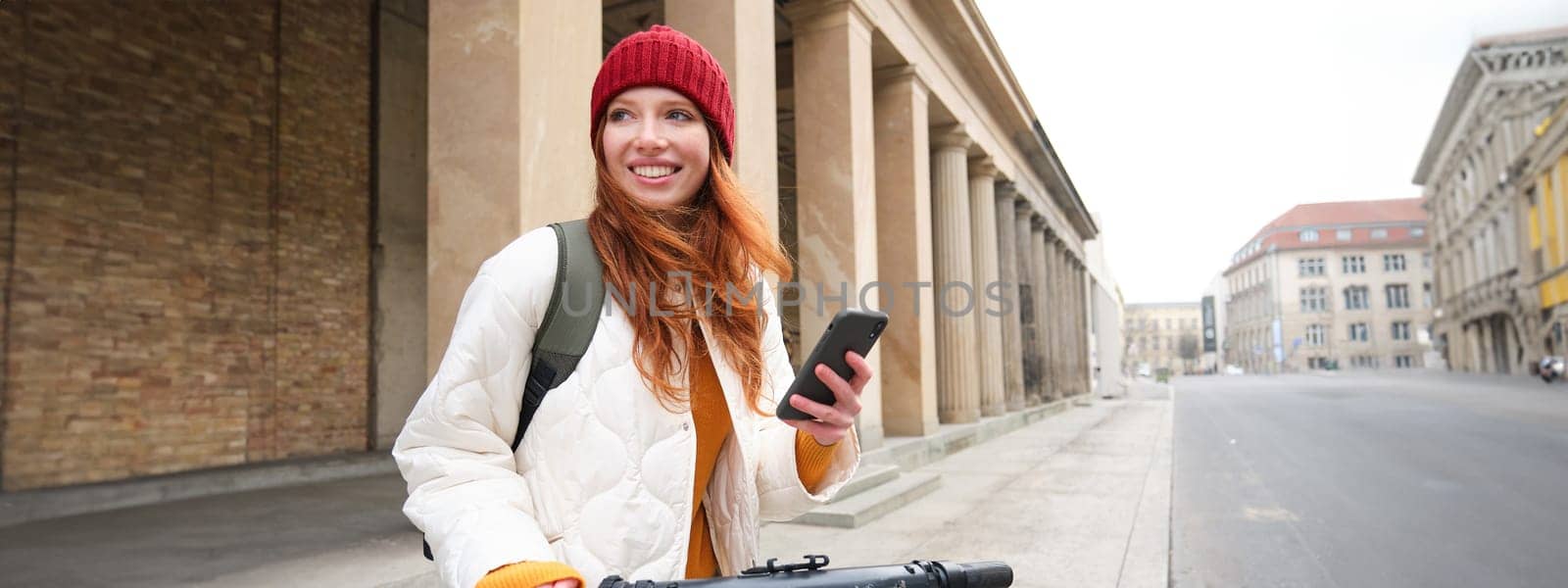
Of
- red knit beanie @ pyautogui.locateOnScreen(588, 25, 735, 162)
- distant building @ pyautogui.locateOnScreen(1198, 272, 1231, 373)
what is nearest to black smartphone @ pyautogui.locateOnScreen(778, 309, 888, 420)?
red knit beanie @ pyautogui.locateOnScreen(588, 25, 735, 162)

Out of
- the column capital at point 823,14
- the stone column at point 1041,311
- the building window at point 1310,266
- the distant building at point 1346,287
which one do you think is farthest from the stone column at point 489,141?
the building window at point 1310,266

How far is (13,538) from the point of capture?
5.72 meters

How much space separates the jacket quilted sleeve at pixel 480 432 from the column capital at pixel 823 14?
30.0ft

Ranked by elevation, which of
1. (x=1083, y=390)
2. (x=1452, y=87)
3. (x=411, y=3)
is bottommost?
(x=1083, y=390)

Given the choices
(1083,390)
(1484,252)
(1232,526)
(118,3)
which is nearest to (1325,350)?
(1484,252)

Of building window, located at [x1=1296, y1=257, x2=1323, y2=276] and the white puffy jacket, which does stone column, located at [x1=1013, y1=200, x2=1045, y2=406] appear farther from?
building window, located at [x1=1296, y1=257, x2=1323, y2=276]

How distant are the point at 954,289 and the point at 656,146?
13.2 m

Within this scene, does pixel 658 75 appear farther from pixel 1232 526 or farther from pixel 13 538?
pixel 1232 526

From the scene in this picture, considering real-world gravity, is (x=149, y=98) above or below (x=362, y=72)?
below

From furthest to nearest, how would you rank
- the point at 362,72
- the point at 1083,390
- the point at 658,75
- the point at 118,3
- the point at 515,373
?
1. the point at 1083,390
2. the point at 362,72
3. the point at 118,3
4. the point at 658,75
5. the point at 515,373

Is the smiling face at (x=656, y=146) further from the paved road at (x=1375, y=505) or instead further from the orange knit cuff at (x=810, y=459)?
the paved road at (x=1375, y=505)

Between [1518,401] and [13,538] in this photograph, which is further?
[1518,401]

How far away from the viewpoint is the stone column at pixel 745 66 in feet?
24.1

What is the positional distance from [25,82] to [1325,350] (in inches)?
4302
